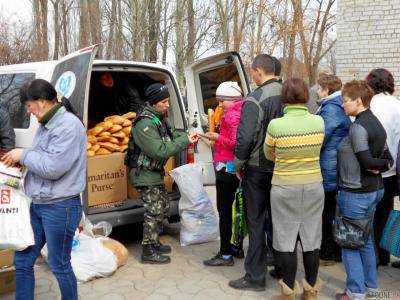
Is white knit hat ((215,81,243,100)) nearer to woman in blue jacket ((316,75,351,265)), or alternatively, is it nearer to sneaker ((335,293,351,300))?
woman in blue jacket ((316,75,351,265))

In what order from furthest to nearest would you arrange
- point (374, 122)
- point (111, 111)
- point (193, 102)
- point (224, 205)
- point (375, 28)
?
point (375, 28) → point (193, 102) → point (111, 111) → point (224, 205) → point (374, 122)

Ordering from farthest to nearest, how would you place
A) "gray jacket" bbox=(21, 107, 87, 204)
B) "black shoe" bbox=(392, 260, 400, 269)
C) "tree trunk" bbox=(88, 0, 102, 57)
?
"tree trunk" bbox=(88, 0, 102, 57) → "black shoe" bbox=(392, 260, 400, 269) → "gray jacket" bbox=(21, 107, 87, 204)

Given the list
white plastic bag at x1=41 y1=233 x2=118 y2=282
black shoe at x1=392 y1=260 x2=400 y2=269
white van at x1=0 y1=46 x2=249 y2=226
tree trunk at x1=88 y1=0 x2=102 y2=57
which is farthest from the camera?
tree trunk at x1=88 y1=0 x2=102 y2=57

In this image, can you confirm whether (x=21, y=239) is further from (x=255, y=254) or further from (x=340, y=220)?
(x=340, y=220)

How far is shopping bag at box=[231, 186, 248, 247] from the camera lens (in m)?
4.12

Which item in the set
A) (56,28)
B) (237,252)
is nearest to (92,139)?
(237,252)

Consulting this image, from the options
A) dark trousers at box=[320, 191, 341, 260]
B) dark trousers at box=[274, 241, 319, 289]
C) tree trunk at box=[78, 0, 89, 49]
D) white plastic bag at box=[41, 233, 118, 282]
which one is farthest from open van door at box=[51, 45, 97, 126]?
tree trunk at box=[78, 0, 89, 49]

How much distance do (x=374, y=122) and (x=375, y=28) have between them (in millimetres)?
6329

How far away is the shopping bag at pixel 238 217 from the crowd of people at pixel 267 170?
0.69ft

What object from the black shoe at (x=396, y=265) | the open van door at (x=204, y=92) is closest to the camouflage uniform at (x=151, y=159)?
the open van door at (x=204, y=92)

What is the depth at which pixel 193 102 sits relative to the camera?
22.5 feet

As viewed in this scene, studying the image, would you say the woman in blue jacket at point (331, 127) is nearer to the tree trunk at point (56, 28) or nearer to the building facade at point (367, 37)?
the building facade at point (367, 37)

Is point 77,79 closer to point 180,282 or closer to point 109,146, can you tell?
point 109,146

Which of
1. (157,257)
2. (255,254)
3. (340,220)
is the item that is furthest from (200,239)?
(340,220)
